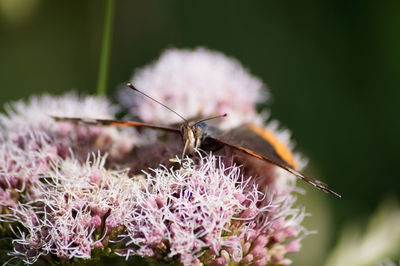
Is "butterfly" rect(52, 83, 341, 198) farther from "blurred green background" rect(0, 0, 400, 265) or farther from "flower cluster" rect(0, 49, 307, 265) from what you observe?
"blurred green background" rect(0, 0, 400, 265)

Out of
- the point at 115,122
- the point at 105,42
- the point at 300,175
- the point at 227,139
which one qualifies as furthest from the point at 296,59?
the point at 300,175

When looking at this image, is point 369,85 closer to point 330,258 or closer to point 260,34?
point 260,34

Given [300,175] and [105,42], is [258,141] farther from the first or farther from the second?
[105,42]

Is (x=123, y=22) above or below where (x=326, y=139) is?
above

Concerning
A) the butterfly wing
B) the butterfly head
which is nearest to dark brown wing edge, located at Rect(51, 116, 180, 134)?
the butterfly head

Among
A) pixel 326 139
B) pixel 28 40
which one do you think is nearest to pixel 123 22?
pixel 28 40
